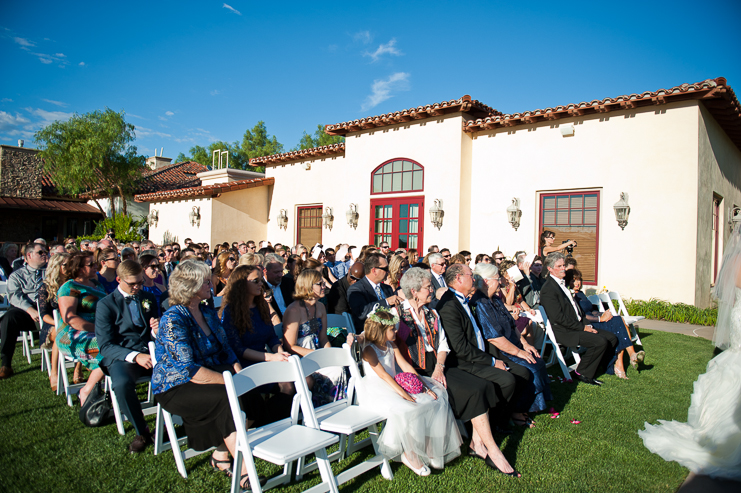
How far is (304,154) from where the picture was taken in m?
15.4

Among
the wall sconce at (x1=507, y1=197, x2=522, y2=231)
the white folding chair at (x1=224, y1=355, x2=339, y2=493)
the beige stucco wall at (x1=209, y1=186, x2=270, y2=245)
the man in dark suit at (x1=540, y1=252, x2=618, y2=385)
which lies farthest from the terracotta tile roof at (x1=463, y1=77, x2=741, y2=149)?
the white folding chair at (x1=224, y1=355, x2=339, y2=493)

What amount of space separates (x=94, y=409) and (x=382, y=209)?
33.1ft

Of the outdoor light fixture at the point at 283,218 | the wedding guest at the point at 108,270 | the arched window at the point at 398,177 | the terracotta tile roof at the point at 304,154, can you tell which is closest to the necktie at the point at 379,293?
the wedding guest at the point at 108,270

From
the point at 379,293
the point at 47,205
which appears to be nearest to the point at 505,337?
the point at 379,293

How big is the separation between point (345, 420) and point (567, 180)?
9.38 meters

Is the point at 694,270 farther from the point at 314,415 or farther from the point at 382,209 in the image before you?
the point at 314,415

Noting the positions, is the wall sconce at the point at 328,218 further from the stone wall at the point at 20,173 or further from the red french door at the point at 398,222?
the stone wall at the point at 20,173

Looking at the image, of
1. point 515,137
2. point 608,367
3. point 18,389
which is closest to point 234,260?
point 18,389

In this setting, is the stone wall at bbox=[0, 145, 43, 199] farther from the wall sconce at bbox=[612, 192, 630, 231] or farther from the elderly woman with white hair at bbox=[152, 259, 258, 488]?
the wall sconce at bbox=[612, 192, 630, 231]

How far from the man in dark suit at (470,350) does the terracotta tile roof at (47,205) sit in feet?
88.0

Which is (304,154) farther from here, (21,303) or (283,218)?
(21,303)

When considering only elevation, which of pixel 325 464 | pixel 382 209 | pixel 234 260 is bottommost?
pixel 325 464

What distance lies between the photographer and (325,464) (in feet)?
9.36

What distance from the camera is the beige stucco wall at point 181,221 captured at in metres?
15.8
